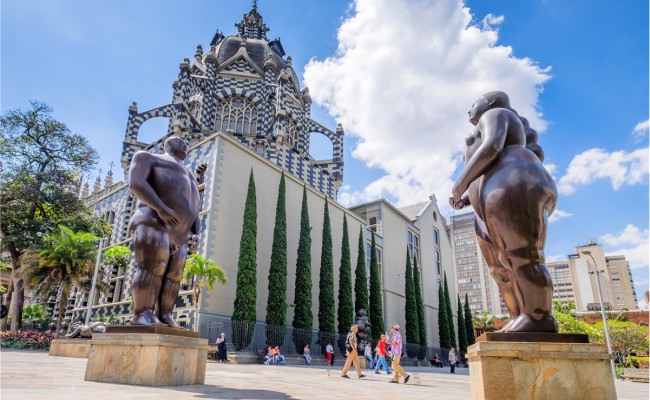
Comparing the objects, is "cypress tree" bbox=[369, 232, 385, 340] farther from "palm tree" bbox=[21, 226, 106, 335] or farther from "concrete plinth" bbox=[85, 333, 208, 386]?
"concrete plinth" bbox=[85, 333, 208, 386]

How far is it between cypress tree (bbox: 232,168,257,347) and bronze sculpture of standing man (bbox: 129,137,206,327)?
14644mm

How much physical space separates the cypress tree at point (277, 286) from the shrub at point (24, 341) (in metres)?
9.09

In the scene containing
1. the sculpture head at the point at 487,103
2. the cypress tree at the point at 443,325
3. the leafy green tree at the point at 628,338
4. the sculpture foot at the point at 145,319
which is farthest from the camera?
the cypress tree at the point at 443,325

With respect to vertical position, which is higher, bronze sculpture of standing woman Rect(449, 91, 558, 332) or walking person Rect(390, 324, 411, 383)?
bronze sculpture of standing woman Rect(449, 91, 558, 332)

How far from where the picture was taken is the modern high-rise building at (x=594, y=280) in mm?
83688

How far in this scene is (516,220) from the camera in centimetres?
282

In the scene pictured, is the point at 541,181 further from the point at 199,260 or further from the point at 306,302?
the point at 306,302

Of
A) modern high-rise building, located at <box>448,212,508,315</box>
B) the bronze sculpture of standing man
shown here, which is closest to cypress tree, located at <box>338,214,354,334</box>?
the bronze sculpture of standing man

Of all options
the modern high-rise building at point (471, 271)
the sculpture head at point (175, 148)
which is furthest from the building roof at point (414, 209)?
the modern high-rise building at point (471, 271)

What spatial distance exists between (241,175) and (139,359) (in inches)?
741

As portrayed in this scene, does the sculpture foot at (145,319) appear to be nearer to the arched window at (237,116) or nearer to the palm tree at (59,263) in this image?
the palm tree at (59,263)

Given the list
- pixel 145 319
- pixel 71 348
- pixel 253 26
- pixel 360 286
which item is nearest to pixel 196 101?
pixel 253 26

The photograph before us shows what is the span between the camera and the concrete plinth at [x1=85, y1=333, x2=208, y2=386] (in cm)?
357

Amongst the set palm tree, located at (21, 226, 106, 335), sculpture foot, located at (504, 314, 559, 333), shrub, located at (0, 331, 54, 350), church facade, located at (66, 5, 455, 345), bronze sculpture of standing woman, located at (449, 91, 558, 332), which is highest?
church facade, located at (66, 5, 455, 345)
